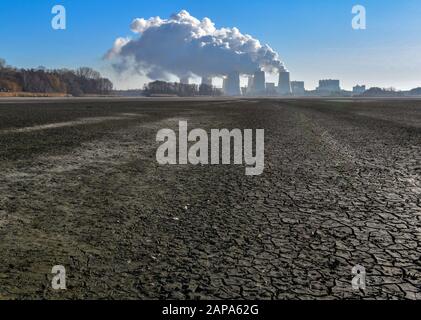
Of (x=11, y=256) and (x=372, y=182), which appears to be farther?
(x=372, y=182)

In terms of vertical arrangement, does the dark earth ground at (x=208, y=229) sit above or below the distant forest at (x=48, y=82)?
below

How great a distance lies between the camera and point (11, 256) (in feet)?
14.1

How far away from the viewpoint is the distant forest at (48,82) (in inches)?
6053

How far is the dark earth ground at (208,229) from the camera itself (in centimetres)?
368

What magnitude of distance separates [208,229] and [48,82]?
17603cm

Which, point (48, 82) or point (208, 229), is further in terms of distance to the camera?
point (48, 82)

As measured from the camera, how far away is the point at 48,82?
6358 inches

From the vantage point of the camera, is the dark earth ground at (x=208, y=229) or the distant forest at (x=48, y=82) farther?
the distant forest at (x=48, y=82)

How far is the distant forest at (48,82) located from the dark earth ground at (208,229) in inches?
5929

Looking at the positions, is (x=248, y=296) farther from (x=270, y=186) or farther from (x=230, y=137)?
(x=230, y=137)

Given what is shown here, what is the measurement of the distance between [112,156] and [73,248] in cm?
744

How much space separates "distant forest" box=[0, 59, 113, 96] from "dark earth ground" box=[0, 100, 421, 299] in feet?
494
